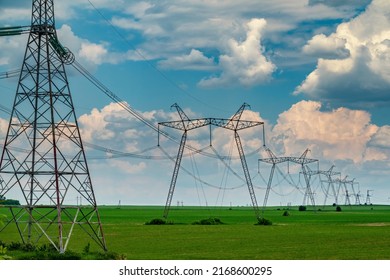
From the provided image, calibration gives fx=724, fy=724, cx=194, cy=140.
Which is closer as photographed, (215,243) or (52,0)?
(52,0)

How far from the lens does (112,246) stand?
6756 centimetres

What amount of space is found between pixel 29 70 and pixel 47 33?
309 centimetres

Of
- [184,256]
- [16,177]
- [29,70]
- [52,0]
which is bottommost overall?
[184,256]

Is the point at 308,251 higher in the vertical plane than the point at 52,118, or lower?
lower

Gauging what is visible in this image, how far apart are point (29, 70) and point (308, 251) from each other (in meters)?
26.8

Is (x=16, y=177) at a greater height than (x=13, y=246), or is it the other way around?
(x=16, y=177)

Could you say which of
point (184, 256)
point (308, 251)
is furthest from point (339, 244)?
point (184, 256)

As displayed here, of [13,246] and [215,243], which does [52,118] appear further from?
[215,243]

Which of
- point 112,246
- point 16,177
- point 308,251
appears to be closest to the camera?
point 16,177

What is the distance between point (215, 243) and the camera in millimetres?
71250
